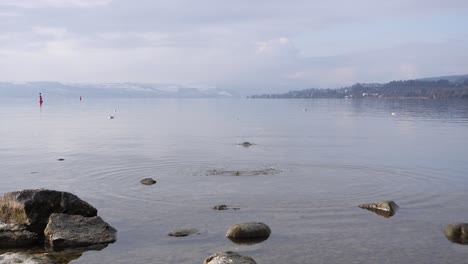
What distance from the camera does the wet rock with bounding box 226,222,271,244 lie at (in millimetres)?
18844

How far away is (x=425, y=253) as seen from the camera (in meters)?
17.5

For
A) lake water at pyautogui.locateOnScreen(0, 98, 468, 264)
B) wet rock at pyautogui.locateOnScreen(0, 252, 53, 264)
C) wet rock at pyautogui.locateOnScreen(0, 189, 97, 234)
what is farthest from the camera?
wet rock at pyautogui.locateOnScreen(0, 189, 97, 234)

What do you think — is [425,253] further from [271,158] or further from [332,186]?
[271,158]

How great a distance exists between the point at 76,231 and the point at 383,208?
12.8 meters

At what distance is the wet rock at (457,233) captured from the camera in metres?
18.8

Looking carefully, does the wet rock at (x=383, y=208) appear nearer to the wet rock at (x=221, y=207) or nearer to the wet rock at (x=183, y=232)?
the wet rock at (x=221, y=207)

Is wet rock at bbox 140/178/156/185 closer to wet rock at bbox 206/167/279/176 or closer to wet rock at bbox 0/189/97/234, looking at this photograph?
wet rock at bbox 206/167/279/176

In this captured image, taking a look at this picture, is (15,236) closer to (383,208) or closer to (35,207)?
(35,207)

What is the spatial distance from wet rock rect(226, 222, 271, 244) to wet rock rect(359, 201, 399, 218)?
605 centimetres

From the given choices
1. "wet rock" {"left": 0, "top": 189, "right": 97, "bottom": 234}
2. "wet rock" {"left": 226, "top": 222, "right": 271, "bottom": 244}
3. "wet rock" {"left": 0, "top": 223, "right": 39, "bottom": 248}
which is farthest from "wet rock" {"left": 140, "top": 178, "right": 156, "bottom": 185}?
"wet rock" {"left": 226, "top": 222, "right": 271, "bottom": 244}

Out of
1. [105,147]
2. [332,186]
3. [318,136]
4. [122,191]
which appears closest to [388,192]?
[332,186]

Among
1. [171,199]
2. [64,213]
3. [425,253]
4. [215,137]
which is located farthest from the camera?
[215,137]

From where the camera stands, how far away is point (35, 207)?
19625mm

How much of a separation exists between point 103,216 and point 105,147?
2707 cm
